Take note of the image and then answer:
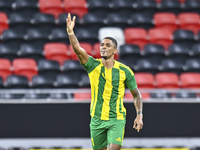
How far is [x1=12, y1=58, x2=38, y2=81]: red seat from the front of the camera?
9336mm

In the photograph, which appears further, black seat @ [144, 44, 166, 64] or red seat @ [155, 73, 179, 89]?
black seat @ [144, 44, 166, 64]

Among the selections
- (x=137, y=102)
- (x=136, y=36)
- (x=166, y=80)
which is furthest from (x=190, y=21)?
(x=137, y=102)

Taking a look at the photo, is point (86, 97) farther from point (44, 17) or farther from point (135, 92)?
point (44, 17)

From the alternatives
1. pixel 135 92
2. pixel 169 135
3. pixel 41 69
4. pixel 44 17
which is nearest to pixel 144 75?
pixel 169 135

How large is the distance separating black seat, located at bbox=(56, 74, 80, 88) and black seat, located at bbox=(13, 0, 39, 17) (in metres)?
A: 2.83

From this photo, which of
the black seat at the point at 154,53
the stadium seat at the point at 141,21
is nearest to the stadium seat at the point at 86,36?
the stadium seat at the point at 141,21

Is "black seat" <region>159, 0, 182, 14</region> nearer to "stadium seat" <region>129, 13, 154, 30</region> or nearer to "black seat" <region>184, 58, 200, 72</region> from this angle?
"stadium seat" <region>129, 13, 154, 30</region>

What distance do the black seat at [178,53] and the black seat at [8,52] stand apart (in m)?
3.98

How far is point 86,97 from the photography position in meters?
7.66

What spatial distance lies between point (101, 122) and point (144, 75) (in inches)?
183

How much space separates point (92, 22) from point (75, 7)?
2.75ft

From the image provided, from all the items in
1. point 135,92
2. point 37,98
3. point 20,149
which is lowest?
point 20,149

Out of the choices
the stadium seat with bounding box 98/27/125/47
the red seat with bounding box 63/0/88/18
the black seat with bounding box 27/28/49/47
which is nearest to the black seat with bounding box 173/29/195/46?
the stadium seat with bounding box 98/27/125/47

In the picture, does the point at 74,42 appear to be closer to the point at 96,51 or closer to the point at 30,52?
the point at 96,51
